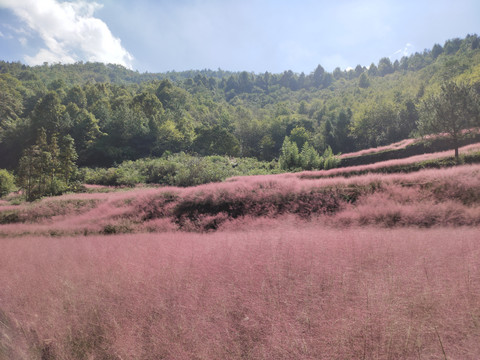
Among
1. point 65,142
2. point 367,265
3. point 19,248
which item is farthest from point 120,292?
point 65,142

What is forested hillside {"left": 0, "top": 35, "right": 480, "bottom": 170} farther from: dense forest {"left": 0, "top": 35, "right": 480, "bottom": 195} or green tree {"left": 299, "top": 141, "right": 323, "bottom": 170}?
green tree {"left": 299, "top": 141, "right": 323, "bottom": 170}

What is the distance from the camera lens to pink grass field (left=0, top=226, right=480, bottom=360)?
214 cm

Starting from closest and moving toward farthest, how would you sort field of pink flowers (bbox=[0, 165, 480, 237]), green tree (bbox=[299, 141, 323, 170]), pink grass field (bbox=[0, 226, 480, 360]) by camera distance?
1. pink grass field (bbox=[0, 226, 480, 360])
2. field of pink flowers (bbox=[0, 165, 480, 237])
3. green tree (bbox=[299, 141, 323, 170])

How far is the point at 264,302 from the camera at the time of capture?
278cm

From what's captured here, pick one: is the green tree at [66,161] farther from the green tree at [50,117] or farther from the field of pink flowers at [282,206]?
the green tree at [50,117]

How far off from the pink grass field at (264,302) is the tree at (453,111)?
65.0 feet

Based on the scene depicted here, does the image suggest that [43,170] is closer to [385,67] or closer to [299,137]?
[299,137]

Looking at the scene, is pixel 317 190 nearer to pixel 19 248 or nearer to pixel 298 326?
pixel 298 326

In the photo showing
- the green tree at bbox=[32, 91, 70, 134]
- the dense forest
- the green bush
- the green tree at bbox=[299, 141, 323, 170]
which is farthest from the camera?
the green tree at bbox=[32, 91, 70, 134]

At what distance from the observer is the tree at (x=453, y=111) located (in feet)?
58.8

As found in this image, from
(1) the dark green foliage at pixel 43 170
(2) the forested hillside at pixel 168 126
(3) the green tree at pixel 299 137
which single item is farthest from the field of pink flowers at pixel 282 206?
(3) the green tree at pixel 299 137

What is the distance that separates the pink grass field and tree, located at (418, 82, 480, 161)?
19.8 metres

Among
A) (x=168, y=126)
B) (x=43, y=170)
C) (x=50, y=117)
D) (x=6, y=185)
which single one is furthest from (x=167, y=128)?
(x=43, y=170)

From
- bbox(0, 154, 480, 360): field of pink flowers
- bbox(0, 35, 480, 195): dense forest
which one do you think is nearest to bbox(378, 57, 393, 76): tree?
bbox(0, 35, 480, 195): dense forest
